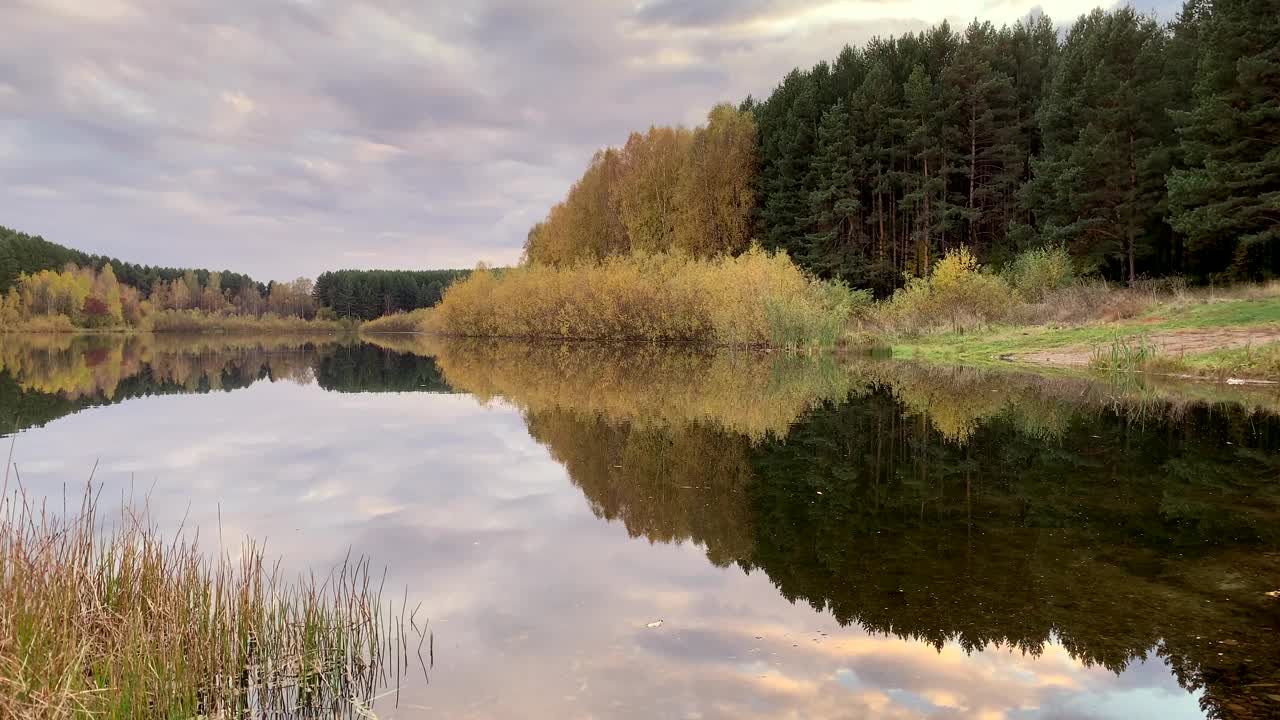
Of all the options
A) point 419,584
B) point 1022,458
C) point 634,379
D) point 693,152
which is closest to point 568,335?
point 693,152

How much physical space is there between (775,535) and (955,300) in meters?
30.9

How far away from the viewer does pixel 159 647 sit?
4.09 metres

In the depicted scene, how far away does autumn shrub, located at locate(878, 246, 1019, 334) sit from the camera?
113ft

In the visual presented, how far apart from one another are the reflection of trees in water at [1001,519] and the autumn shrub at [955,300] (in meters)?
20.5

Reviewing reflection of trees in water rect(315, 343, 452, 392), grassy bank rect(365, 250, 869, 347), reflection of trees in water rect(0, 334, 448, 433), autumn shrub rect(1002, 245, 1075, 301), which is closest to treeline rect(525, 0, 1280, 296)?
autumn shrub rect(1002, 245, 1075, 301)

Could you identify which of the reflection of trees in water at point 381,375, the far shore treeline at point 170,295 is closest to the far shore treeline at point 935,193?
the reflection of trees in water at point 381,375

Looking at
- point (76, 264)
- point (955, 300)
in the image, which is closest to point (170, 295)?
point (76, 264)

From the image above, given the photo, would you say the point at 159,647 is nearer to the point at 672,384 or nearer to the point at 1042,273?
the point at 672,384

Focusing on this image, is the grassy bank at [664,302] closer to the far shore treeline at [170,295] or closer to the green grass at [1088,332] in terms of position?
the green grass at [1088,332]

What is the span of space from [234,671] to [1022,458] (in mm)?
9746

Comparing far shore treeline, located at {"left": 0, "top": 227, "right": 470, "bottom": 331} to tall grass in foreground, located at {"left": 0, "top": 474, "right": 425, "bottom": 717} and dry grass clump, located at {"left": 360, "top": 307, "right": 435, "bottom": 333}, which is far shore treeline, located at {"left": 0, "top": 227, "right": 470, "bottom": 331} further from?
tall grass in foreground, located at {"left": 0, "top": 474, "right": 425, "bottom": 717}

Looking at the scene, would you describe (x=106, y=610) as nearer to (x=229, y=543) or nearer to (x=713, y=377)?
(x=229, y=543)

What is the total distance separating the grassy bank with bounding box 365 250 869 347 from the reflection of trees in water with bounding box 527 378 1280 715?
21423mm

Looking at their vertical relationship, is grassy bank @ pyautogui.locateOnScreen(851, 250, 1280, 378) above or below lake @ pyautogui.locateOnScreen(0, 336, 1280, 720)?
above
